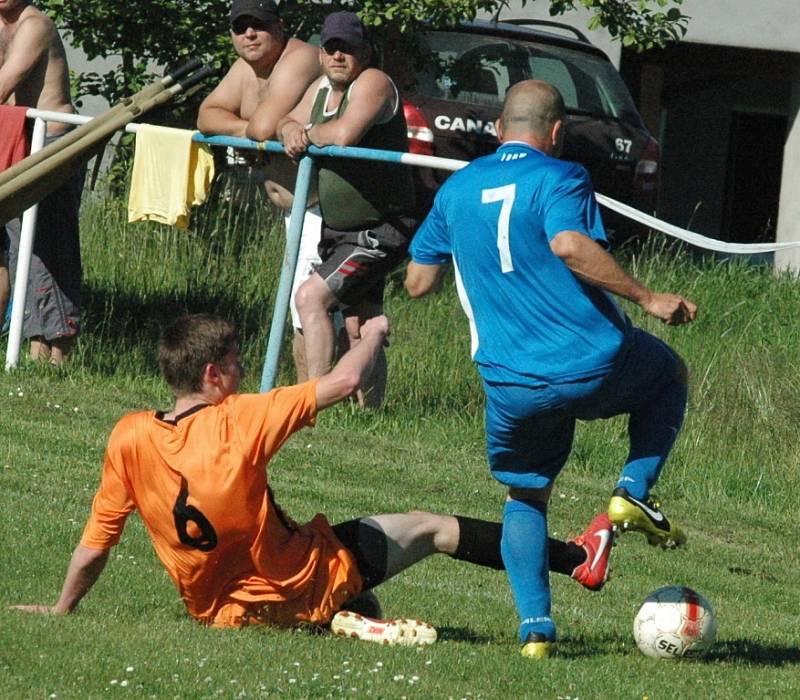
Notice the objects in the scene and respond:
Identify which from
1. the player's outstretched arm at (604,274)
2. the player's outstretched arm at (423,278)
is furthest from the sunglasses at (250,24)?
the player's outstretched arm at (604,274)

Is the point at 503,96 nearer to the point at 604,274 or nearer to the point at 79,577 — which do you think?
the point at 604,274

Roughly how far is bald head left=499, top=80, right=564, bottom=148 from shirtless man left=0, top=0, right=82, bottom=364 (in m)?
4.91

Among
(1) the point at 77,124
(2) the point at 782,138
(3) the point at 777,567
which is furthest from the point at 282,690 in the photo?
(2) the point at 782,138

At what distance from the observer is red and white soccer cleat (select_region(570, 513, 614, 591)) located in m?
6.16

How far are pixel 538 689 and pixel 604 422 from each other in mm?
5365

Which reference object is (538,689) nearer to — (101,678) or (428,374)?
(101,678)

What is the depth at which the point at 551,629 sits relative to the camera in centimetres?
596

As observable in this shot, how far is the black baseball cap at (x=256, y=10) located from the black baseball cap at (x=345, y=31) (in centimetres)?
44

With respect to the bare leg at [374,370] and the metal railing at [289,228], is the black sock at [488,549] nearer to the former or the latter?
the metal railing at [289,228]

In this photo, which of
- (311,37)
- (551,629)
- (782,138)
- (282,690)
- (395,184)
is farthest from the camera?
(782,138)

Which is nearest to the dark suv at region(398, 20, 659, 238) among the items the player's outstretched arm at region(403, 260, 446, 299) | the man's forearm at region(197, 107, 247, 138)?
the man's forearm at region(197, 107, 247, 138)

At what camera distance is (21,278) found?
10.4 m

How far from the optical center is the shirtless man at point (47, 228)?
33.8ft

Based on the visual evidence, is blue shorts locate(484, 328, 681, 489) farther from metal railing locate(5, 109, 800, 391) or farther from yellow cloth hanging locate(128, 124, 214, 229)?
yellow cloth hanging locate(128, 124, 214, 229)
